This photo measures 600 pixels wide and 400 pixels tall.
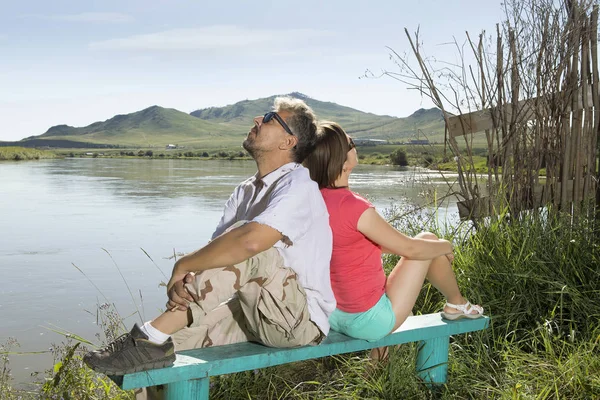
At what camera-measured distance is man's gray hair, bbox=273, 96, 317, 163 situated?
8.29 feet

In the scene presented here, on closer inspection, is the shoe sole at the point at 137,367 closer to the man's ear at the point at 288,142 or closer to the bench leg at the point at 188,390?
the bench leg at the point at 188,390

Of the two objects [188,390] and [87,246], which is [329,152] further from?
[87,246]

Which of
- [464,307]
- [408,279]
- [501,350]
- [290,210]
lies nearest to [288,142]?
[290,210]

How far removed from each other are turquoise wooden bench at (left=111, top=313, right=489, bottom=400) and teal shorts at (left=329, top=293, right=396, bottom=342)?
0.03 meters

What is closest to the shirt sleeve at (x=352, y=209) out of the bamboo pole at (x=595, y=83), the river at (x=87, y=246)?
the river at (x=87, y=246)

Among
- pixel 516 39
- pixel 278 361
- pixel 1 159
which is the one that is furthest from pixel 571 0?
pixel 1 159

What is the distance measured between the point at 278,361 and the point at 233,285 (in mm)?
379

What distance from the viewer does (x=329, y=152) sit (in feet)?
8.61

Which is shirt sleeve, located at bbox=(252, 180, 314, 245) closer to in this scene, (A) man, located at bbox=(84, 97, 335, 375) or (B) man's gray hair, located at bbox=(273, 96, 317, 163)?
(A) man, located at bbox=(84, 97, 335, 375)

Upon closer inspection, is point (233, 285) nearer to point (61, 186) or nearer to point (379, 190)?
point (379, 190)

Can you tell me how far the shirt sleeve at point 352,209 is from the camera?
2623mm

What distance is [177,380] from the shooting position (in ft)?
7.42

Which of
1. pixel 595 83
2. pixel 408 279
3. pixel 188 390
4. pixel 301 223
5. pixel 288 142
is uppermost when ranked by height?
pixel 595 83

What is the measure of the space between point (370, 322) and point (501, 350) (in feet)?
2.85
